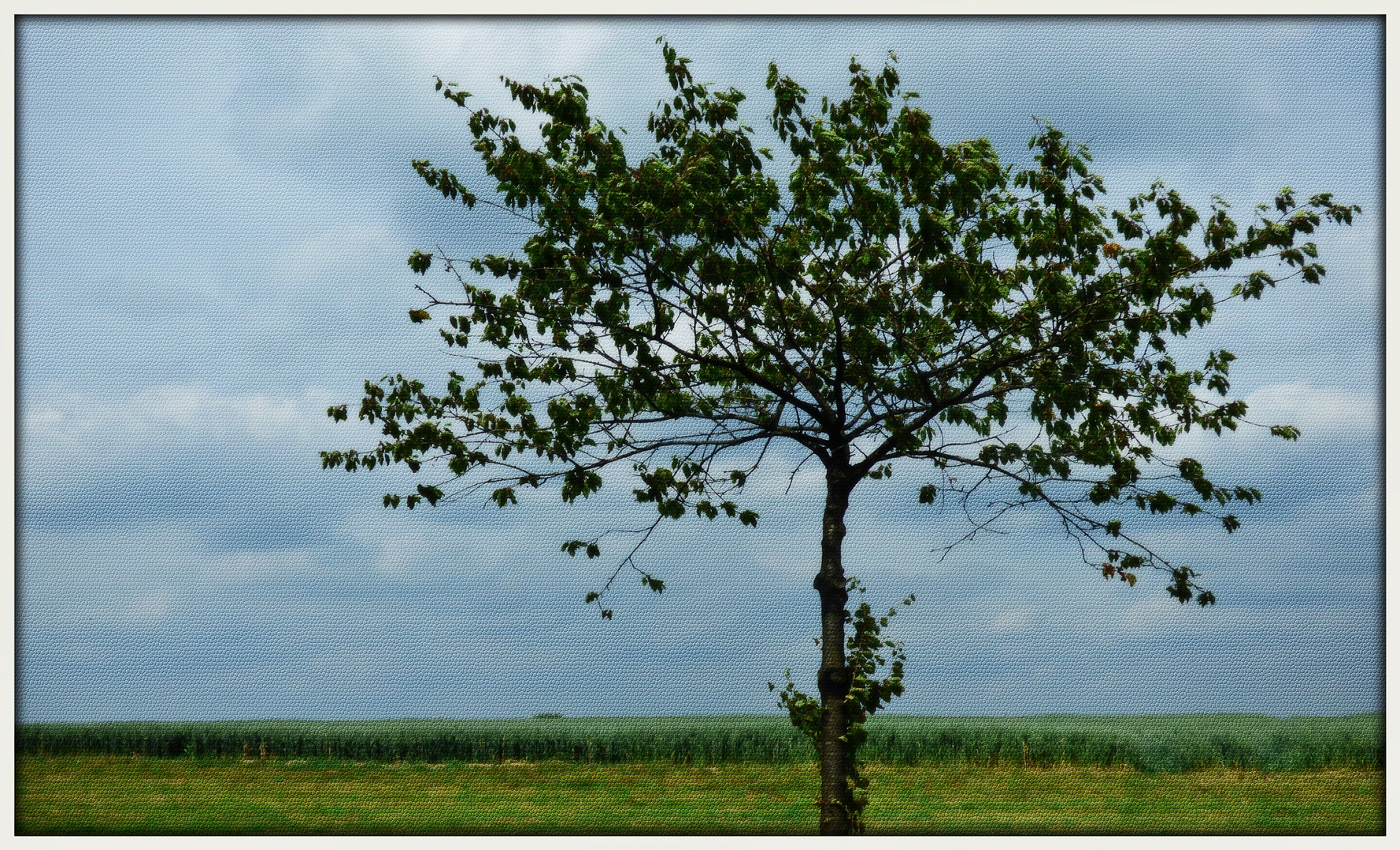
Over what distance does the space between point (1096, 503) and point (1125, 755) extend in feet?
45.9

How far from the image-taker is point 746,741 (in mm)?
24484

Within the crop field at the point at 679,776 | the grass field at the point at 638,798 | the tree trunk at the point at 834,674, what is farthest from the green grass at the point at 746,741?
the tree trunk at the point at 834,674

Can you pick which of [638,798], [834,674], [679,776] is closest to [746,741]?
[679,776]

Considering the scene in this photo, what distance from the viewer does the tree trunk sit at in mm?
10922

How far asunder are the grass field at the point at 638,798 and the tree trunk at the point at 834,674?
231cm

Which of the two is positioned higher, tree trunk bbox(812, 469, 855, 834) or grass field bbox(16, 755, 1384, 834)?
tree trunk bbox(812, 469, 855, 834)

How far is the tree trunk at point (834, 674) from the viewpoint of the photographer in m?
10.9

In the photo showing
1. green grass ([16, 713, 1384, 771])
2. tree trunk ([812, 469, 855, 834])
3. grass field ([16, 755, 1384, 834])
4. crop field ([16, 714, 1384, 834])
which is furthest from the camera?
green grass ([16, 713, 1384, 771])

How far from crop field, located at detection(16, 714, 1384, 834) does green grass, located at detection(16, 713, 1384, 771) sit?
0.05 m

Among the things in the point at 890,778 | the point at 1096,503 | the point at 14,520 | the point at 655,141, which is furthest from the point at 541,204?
the point at 890,778

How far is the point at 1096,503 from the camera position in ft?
38.3

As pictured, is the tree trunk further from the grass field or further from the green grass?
the green grass

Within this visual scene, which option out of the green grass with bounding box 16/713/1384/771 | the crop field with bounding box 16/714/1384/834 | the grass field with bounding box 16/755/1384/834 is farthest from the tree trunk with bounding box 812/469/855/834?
the green grass with bounding box 16/713/1384/771

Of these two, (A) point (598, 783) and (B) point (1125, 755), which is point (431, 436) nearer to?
(A) point (598, 783)
